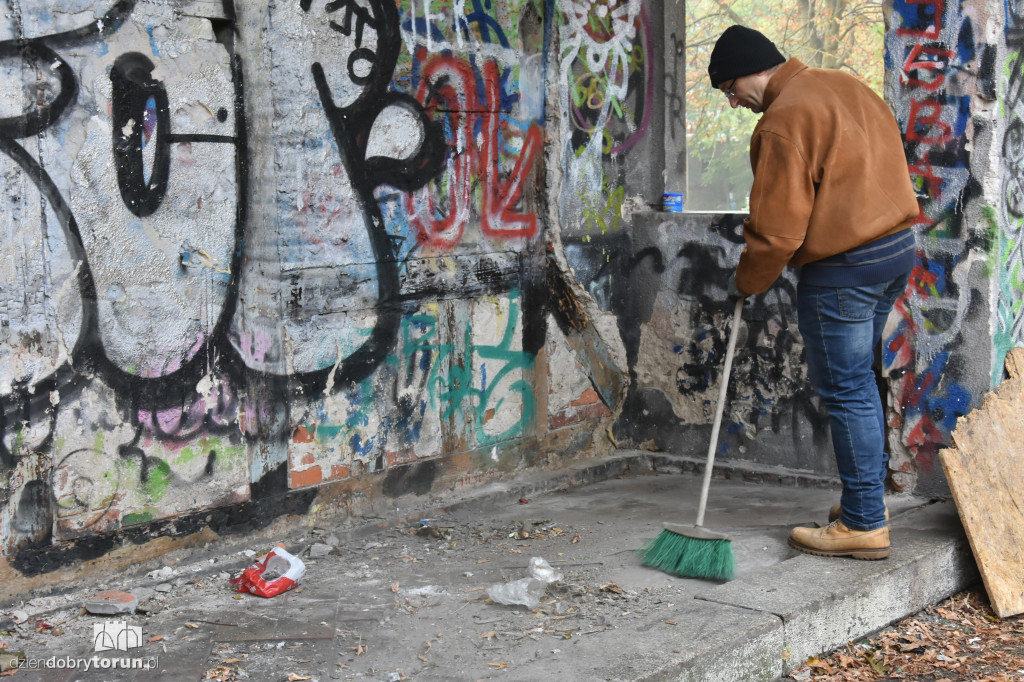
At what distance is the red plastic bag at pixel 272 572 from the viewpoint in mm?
3911

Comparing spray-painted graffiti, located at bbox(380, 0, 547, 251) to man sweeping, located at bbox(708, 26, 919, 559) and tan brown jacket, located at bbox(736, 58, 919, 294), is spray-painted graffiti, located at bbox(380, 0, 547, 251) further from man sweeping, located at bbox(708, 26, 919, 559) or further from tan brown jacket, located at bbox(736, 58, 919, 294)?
tan brown jacket, located at bbox(736, 58, 919, 294)

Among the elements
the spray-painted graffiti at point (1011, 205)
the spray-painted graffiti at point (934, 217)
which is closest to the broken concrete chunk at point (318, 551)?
the spray-painted graffiti at point (934, 217)

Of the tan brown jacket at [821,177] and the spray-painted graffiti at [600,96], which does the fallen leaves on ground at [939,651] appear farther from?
the spray-painted graffiti at [600,96]

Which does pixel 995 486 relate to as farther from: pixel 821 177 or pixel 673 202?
pixel 673 202

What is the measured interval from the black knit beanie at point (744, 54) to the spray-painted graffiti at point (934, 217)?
3.42 feet

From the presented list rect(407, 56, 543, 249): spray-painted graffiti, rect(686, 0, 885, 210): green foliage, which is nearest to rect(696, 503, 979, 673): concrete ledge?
rect(407, 56, 543, 249): spray-painted graffiti

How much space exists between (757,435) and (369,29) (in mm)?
2868

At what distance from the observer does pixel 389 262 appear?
4.76 metres

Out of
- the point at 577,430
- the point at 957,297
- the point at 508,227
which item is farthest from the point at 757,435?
the point at 508,227

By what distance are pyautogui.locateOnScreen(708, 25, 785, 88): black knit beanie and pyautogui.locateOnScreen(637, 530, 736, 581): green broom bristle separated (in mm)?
1800

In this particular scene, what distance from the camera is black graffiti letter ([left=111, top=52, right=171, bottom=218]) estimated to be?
12.6ft

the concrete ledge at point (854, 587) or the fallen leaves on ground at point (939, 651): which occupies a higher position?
the concrete ledge at point (854, 587)

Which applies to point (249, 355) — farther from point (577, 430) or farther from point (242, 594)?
point (577, 430)

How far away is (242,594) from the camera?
394 centimetres
